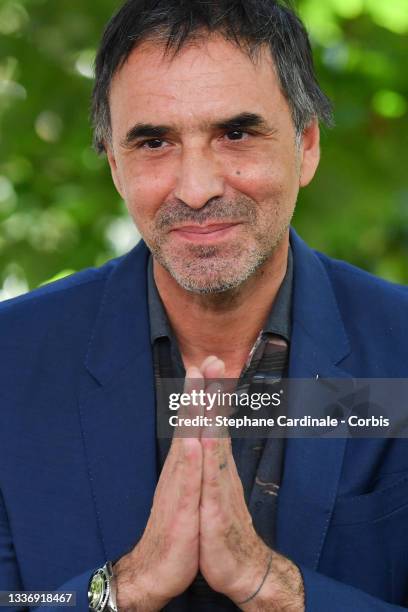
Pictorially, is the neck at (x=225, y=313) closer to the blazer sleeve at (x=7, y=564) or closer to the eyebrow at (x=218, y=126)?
the eyebrow at (x=218, y=126)

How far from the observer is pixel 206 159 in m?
2.62

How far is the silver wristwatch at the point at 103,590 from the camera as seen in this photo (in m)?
2.44

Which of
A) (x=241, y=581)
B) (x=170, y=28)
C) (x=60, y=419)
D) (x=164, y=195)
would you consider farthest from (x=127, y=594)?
(x=170, y=28)

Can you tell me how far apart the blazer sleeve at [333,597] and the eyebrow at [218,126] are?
1.03 meters

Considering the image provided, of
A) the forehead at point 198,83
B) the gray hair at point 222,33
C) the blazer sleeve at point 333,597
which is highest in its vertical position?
the gray hair at point 222,33

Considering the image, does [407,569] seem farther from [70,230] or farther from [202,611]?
[70,230]

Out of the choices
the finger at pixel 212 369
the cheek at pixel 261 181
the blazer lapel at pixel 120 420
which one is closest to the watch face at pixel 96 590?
the blazer lapel at pixel 120 420

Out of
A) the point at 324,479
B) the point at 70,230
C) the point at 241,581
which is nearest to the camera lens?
the point at 241,581

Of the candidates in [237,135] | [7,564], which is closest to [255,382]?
[237,135]

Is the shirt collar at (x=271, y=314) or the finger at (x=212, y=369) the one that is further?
the shirt collar at (x=271, y=314)

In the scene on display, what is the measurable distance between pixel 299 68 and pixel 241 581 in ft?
4.30

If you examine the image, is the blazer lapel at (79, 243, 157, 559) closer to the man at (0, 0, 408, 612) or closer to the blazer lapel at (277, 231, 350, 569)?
the man at (0, 0, 408, 612)

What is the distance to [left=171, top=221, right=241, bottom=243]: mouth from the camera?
8.66ft

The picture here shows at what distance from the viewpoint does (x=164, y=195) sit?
267cm
